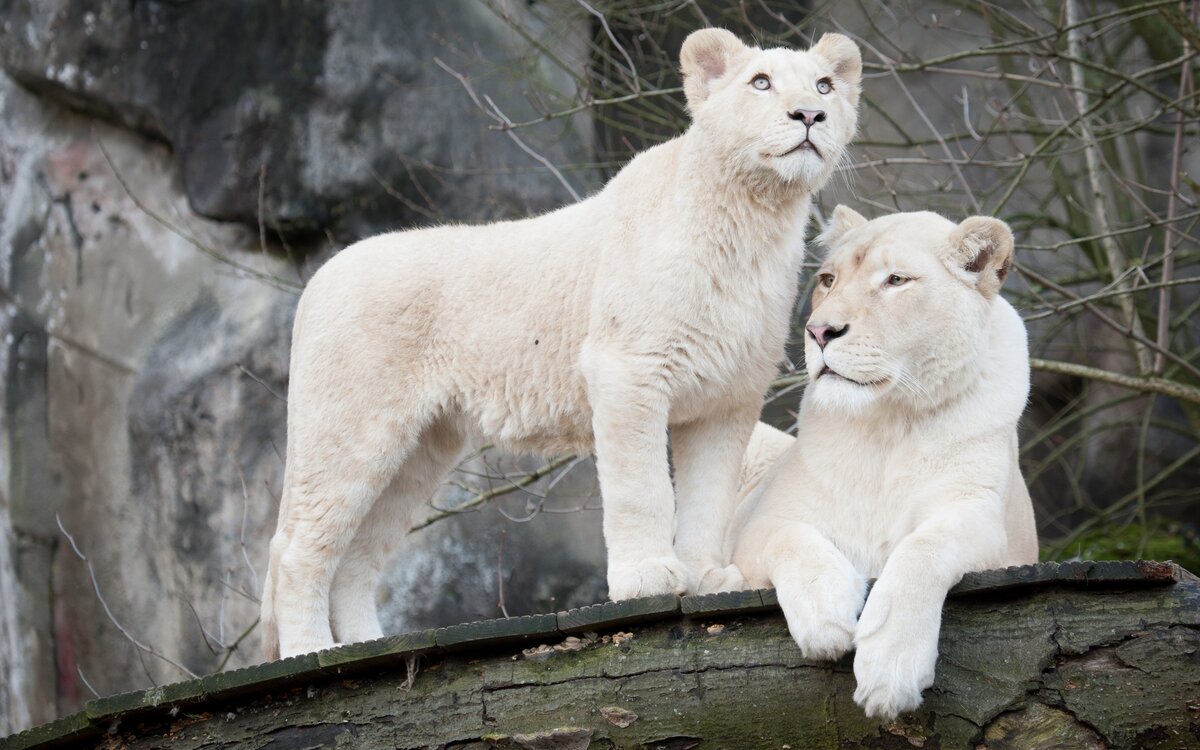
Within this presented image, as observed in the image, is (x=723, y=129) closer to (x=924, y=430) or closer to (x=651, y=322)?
(x=651, y=322)

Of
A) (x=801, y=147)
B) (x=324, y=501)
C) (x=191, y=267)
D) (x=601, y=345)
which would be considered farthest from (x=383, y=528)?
(x=191, y=267)

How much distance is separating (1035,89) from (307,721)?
28.6ft

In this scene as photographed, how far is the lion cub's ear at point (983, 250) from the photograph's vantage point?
15.3 feet

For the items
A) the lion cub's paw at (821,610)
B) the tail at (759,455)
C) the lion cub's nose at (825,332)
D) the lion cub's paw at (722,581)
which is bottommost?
the lion cub's paw at (821,610)

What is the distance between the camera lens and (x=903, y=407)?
4.73 metres

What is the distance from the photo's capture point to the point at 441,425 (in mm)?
5941

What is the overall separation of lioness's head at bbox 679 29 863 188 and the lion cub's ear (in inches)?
25.5

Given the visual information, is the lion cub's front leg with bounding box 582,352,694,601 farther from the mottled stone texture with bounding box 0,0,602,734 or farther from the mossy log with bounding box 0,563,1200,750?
the mottled stone texture with bounding box 0,0,602,734

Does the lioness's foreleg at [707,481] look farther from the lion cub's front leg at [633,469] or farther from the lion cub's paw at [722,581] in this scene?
the lion cub's front leg at [633,469]

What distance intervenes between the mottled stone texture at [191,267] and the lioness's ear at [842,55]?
12.6 feet

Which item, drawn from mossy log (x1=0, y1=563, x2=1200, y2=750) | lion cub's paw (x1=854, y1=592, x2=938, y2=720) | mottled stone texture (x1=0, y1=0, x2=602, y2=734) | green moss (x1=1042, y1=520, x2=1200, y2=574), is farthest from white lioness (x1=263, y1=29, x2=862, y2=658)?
green moss (x1=1042, y1=520, x2=1200, y2=574)

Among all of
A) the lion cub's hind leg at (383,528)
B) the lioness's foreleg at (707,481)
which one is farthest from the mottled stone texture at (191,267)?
the lioness's foreleg at (707,481)

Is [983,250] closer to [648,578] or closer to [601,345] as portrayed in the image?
[601,345]

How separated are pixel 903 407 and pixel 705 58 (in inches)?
63.7
